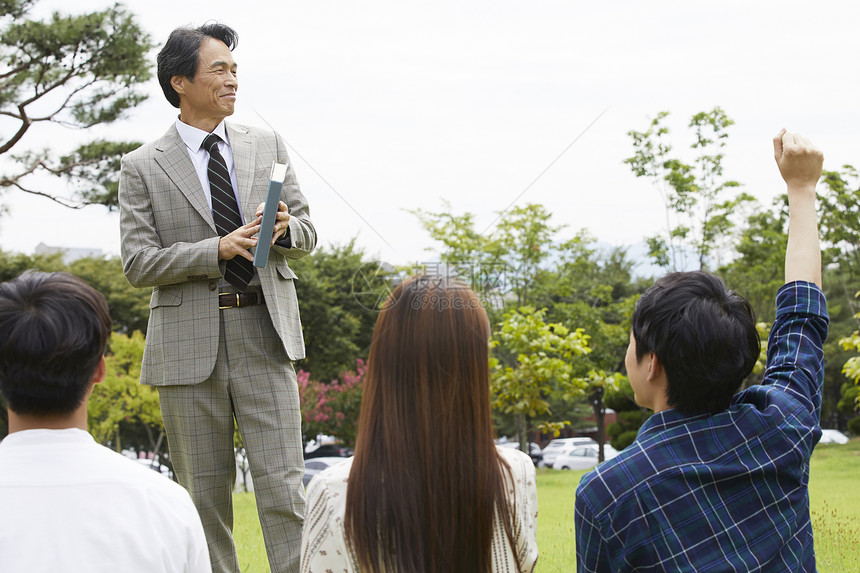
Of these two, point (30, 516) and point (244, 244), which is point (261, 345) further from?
point (30, 516)

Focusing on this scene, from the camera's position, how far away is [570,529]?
5332mm

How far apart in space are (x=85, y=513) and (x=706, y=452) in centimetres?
120

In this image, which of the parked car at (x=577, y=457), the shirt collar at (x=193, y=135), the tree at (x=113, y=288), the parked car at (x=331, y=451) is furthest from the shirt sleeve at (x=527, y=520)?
the parked car at (x=331, y=451)

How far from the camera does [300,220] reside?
310 centimetres

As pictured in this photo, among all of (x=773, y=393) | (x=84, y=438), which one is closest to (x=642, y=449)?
(x=773, y=393)

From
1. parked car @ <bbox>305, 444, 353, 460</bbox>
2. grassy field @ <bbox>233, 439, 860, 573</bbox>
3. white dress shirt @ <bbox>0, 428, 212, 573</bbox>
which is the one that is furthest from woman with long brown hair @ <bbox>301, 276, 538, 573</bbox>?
parked car @ <bbox>305, 444, 353, 460</bbox>

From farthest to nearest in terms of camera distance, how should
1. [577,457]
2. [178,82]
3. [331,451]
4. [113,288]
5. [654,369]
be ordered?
[331,451] → [577,457] → [113,288] → [178,82] → [654,369]

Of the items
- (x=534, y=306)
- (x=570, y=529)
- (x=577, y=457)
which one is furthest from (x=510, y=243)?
(x=577, y=457)

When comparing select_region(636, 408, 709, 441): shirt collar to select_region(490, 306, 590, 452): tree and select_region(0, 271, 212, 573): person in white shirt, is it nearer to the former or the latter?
select_region(0, 271, 212, 573): person in white shirt

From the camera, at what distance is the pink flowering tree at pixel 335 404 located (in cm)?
2214

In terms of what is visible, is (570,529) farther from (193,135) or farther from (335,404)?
(335,404)

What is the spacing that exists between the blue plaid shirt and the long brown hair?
211 mm

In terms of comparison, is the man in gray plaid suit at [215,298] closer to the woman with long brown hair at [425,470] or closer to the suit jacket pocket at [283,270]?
the suit jacket pocket at [283,270]

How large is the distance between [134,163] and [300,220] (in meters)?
0.66
